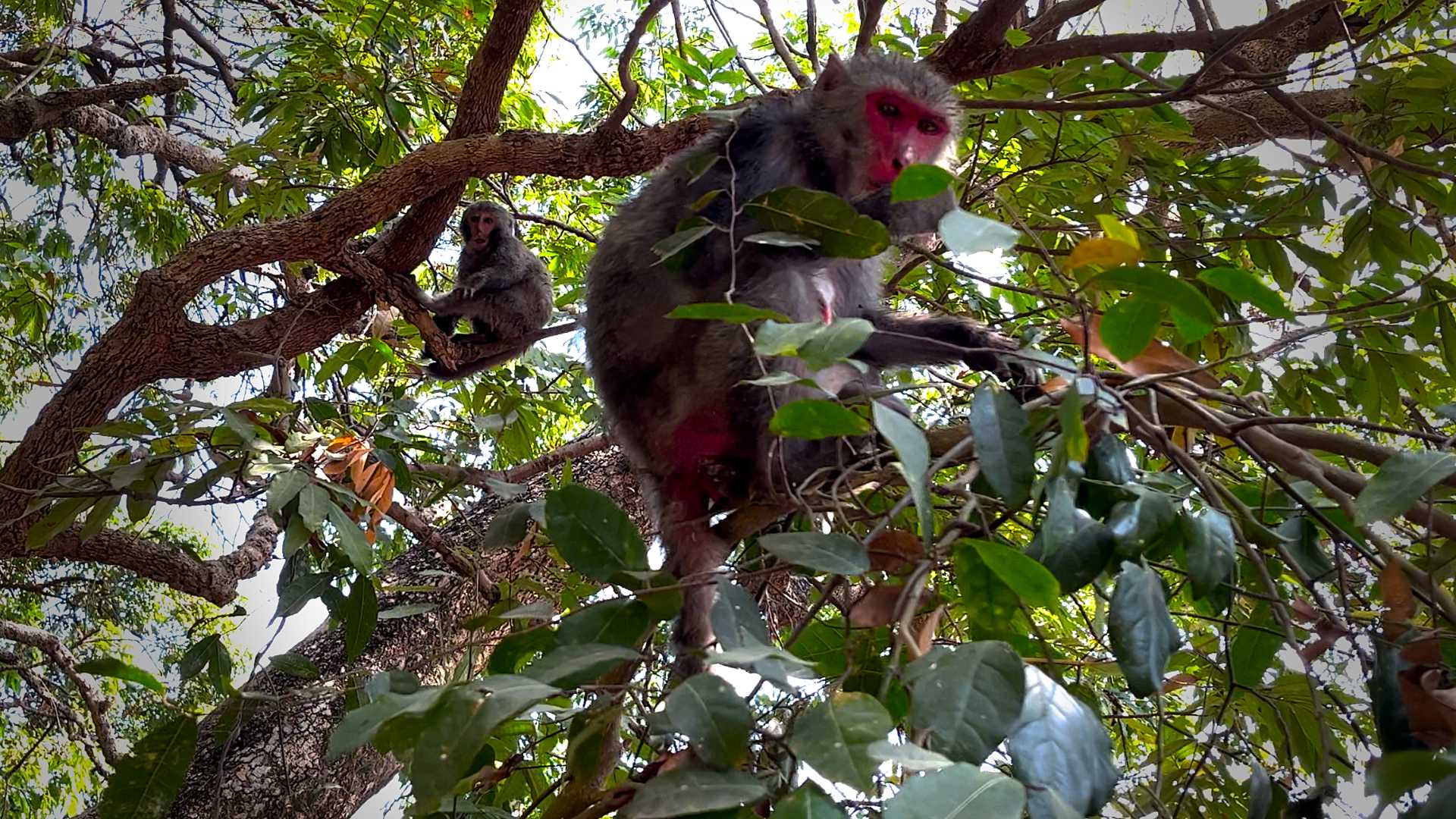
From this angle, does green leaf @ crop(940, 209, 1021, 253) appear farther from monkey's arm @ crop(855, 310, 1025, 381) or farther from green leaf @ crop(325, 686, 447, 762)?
monkey's arm @ crop(855, 310, 1025, 381)

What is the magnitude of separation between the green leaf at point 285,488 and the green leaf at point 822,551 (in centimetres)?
116

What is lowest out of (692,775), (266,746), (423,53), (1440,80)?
(692,775)

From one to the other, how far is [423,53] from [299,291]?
160 cm

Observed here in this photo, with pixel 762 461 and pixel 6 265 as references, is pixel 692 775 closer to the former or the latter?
pixel 762 461

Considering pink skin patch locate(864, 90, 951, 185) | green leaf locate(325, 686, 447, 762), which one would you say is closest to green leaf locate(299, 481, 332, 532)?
green leaf locate(325, 686, 447, 762)

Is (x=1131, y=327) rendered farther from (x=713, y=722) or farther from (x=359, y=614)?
(x=359, y=614)

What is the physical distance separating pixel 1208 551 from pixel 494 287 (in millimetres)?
3441

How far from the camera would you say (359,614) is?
1989mm

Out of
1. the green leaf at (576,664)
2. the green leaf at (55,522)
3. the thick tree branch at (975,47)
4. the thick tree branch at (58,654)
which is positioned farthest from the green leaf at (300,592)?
the thick tree branch at (58,654)

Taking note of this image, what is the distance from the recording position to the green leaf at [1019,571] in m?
0.97

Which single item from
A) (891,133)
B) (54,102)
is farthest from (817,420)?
(54,102)

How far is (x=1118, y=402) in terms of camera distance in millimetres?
1105

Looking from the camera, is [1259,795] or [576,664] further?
[1259,795]

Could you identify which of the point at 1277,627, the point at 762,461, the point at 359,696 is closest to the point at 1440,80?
the point at 1277,627
